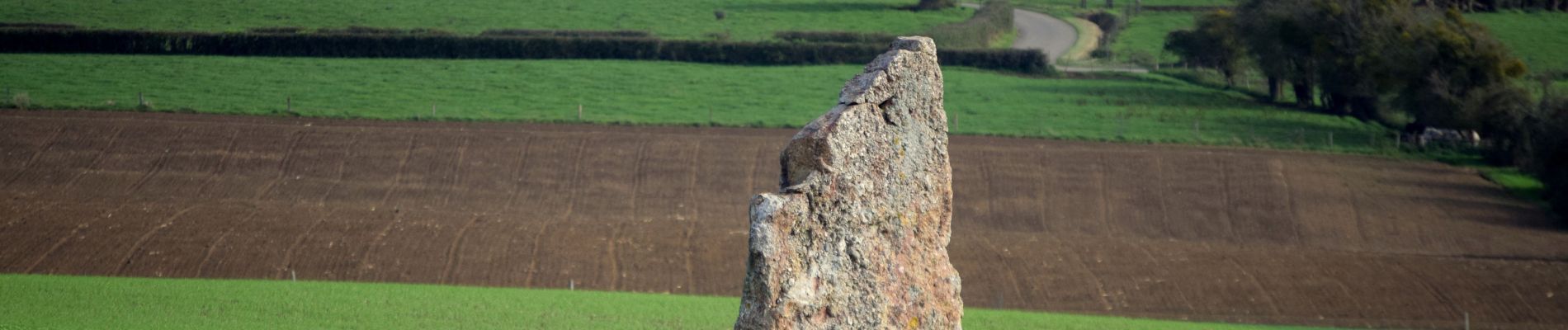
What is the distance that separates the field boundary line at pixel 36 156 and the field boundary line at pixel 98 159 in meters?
1.42

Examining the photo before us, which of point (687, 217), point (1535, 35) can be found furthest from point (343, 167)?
point (1535, 35)

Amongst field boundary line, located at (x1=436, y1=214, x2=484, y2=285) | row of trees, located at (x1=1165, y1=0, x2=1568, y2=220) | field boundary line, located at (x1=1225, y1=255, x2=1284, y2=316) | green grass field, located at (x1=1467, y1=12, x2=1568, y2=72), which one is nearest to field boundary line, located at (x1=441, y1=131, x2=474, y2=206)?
field boundary line, located at (x1=436, y1=214, x2=484, y2=285)

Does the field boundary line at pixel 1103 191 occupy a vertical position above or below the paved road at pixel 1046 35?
above

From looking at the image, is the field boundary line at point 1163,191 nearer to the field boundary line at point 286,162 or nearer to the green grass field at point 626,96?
the green grass field at point 626,96

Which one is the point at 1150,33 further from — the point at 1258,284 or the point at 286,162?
the point at 286,162

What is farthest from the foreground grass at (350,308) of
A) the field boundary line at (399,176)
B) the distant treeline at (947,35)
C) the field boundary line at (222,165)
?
the distant treeline at (947,35)

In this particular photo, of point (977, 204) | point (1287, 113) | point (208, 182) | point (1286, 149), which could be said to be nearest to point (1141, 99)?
point (1287, 113)

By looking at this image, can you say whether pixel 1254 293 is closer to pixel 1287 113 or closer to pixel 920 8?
pixel 1287 113

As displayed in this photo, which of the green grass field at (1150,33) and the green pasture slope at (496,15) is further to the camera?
the green grass field at (1150,33)

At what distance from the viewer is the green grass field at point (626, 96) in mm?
52938

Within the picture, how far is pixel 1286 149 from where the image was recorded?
5172cm

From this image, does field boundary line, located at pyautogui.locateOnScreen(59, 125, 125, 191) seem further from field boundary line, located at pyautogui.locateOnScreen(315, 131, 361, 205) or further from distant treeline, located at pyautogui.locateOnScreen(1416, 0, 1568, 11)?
distant treeline, located at pyautogui.locateOnScreen(1416, 0, 1568, 11)

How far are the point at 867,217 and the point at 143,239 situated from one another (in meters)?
26.1

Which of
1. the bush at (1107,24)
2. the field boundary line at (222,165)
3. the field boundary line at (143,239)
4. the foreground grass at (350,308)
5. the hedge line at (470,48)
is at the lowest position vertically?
the bush at (1107,24)
